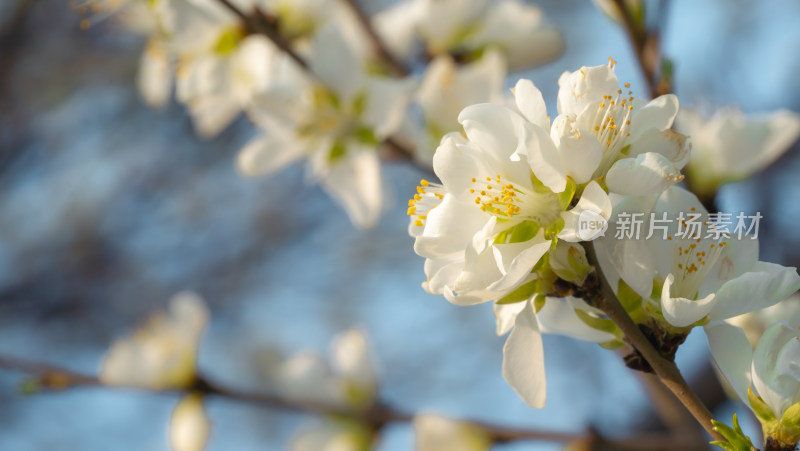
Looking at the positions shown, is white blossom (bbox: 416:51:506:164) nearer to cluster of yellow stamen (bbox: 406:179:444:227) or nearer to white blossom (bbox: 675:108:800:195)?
white blossom (bbox: 675:108:800:195)

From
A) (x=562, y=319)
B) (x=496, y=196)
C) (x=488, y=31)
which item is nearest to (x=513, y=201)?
(x=496, y=196)

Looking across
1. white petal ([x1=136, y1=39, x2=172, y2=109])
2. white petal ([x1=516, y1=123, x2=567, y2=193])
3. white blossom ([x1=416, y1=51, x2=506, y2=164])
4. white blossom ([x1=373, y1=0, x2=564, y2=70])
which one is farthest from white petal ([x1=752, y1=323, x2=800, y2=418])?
white petal ([x1=136, y1=39, x2=172, y2=109])

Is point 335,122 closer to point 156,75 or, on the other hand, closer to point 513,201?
point 156,75

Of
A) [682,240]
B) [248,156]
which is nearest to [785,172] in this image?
[248,156]

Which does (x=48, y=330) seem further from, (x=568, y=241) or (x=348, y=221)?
(x=568, y=241)

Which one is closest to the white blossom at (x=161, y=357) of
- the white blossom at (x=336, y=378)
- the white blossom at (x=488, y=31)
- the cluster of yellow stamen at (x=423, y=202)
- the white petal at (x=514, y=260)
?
the white blossom at (x=336, y=378)

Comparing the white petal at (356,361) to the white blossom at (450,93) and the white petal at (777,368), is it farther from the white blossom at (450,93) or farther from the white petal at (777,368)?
the white petal at (777,368)
